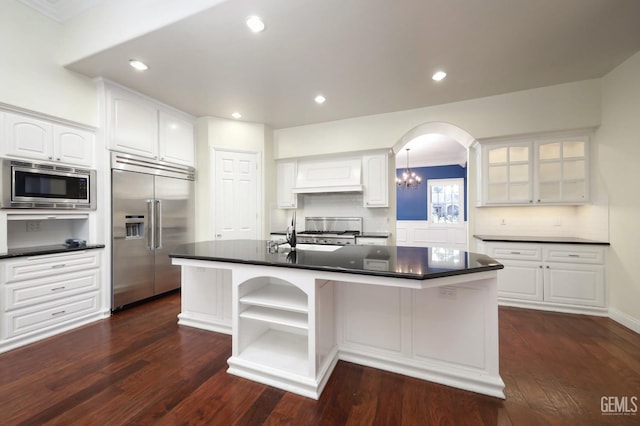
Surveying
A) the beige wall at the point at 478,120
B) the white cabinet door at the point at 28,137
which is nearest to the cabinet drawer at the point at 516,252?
the beige wall at the point at 478,120

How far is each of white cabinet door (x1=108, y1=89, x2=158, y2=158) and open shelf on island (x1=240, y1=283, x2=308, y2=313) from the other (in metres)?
2.68

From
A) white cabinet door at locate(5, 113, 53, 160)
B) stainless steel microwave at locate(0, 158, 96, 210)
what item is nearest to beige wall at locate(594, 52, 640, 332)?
stainless steel microwave at locate(0, 158, 96, 210)

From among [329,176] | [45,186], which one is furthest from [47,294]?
[329,176]

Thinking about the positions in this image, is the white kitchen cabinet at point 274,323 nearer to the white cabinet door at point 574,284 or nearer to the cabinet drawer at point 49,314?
the cabinet drawer at point 49,314

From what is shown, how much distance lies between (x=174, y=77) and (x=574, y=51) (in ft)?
13.9

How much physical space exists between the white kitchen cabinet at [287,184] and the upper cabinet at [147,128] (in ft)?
4.97

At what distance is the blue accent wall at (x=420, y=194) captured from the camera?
7310 millimetres

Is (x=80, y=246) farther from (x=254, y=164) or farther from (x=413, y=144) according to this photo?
(x=413, y=144)

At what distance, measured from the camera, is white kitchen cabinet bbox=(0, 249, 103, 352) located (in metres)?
2.29

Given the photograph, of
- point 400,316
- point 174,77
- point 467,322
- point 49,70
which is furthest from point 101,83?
point 467,322

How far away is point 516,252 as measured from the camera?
325 cm

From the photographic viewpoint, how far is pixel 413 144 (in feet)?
19.6

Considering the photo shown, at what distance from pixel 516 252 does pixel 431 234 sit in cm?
415

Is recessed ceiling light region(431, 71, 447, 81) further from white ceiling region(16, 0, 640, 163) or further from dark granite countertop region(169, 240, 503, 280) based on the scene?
dark granite countertop region(169, 240, 503, 280)
